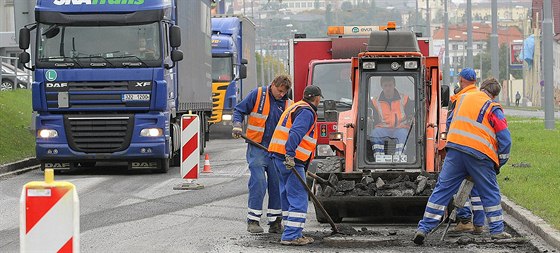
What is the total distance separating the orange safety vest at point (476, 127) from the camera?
42.5 ft

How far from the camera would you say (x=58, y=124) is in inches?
902

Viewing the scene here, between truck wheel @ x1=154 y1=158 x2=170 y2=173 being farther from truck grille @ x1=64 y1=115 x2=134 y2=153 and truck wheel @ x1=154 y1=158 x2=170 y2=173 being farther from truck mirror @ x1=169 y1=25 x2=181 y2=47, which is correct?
truck mirror @ x1=169 y1=25 x2=181 y2=47

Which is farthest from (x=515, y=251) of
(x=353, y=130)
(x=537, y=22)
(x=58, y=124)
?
(x=537, y=22)

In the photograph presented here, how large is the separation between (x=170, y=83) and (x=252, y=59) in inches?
904

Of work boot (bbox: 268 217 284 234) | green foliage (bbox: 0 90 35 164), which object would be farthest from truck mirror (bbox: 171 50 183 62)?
work boot (bbox: 268 217 284 234)

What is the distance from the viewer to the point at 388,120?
15555mm

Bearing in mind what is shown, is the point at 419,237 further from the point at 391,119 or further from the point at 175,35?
the point at 175,35

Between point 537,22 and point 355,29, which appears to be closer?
point 355,29

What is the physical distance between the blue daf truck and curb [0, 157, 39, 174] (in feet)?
4.72

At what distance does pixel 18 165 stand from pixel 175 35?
4.72 metres

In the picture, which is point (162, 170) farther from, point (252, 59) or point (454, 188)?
point (252, 59)

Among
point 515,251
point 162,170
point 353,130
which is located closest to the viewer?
point 515,251

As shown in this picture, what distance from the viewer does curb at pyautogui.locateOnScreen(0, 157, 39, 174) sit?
79.6 ft

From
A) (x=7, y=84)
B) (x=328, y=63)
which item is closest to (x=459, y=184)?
(x=328, y=63)
